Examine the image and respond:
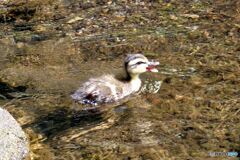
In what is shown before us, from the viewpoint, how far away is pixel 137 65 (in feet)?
27.4

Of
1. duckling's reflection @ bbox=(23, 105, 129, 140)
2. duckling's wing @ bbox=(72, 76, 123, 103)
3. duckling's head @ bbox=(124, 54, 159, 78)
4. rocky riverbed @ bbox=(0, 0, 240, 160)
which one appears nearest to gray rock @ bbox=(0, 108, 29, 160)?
rocky riverbed @ bbox=(0, 0, 240, 160)

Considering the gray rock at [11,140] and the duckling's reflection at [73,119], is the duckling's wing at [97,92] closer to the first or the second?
the duckling's reflection at [73,119]

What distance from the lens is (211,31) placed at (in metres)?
9.83

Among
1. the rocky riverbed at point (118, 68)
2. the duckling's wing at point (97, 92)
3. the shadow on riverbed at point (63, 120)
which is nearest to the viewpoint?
the rocky riverbed at point (118, 68)

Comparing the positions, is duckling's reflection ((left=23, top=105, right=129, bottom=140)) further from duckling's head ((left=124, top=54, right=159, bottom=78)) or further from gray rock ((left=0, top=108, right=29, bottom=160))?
duckling's head ((left=124, top=54, right=159, bottom=78))

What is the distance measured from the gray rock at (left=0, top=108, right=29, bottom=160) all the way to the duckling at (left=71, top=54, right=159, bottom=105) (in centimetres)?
137

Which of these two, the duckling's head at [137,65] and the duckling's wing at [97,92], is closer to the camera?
the duckling's wing at [97,92]

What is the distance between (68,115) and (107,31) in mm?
2802

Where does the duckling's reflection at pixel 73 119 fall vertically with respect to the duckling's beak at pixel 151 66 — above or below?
Result: below

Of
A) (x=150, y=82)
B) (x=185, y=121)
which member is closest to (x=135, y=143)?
(x=185, y=121)

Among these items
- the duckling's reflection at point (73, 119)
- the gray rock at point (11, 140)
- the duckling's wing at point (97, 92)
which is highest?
the gray rock at point (11, 140)

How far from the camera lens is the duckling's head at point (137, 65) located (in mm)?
8359

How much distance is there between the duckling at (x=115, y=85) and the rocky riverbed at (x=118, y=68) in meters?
0.14

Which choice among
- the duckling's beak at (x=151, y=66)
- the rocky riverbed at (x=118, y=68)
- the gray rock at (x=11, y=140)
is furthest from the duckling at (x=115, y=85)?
the gray rock at (x=11, y=140)
